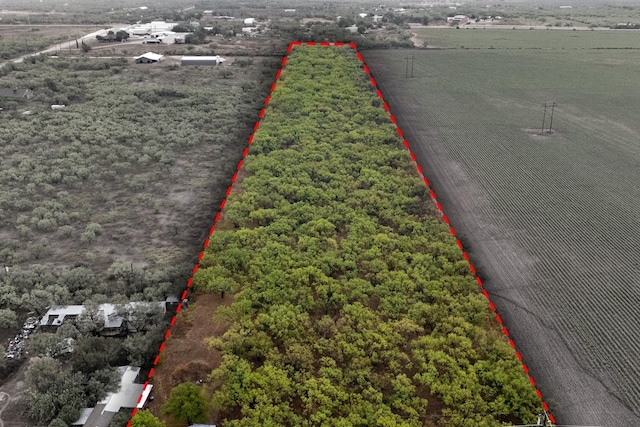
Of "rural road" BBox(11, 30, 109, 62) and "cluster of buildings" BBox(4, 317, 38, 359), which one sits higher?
"rural road" BBox(11, 30, 109, 62)

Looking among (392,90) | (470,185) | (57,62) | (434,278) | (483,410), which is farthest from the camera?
(57,62)

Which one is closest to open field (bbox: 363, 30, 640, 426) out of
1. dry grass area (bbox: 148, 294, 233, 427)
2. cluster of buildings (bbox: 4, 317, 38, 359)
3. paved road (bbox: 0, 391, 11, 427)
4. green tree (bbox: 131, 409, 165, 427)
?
dry grass area (bbox: 148, 294, 233, 427)

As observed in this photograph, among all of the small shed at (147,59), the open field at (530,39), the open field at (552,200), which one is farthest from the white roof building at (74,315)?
the open field at (530,39)

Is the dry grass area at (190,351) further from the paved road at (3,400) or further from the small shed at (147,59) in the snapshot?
the small shed at (147,59)

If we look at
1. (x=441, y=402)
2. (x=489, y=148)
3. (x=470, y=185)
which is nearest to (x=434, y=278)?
(x=441, y=402)

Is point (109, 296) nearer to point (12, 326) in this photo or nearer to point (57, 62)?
point (12, 326)

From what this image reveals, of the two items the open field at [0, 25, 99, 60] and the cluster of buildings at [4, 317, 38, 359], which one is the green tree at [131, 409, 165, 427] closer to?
the cluster of buildings at [4, 317, 38, 359]
